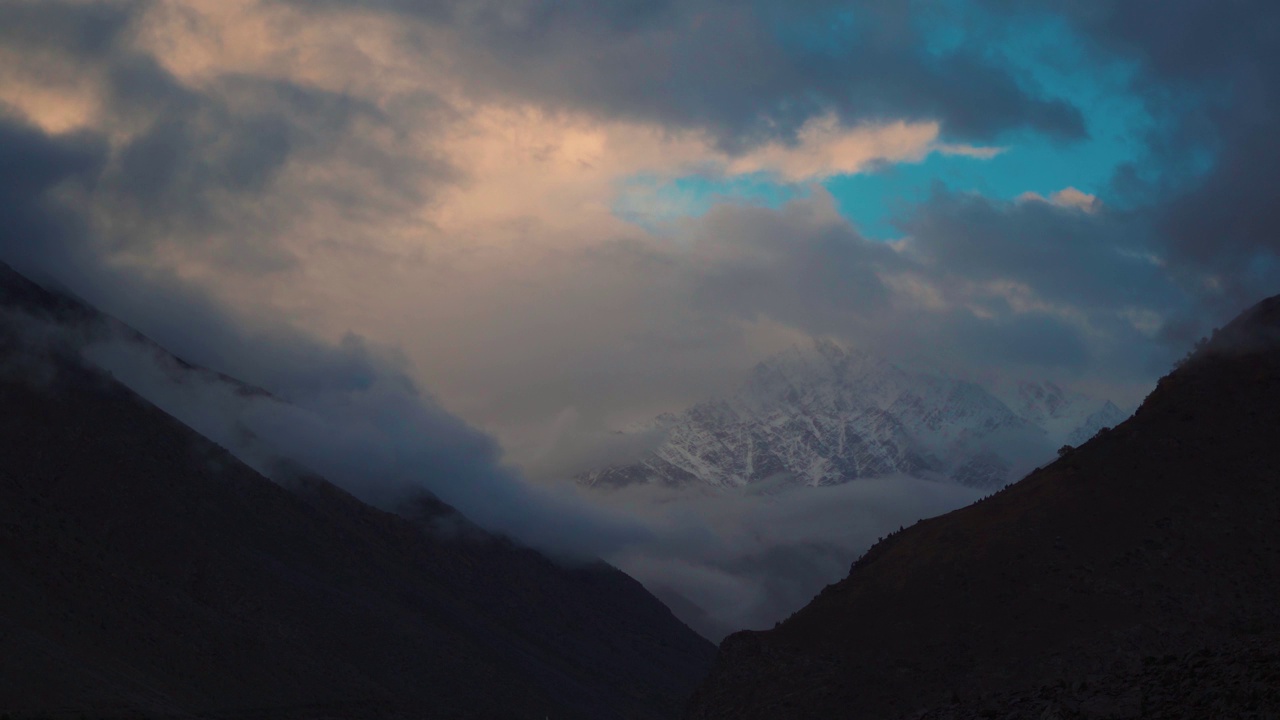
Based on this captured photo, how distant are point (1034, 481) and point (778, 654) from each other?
22.0 m

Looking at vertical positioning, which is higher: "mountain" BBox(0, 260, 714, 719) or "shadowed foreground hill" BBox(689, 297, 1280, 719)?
"shadowed foreground hill" BBox(689, 297, 1280, 719)

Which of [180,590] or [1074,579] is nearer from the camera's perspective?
[1074,579]

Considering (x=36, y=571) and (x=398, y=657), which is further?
(x=398, y=657)

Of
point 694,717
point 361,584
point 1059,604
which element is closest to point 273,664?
point 361,584

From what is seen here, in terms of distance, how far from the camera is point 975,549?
254ft

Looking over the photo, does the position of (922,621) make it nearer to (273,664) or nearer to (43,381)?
(273,664)

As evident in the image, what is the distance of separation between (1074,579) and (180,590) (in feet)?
327

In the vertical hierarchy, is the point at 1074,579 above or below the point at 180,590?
above

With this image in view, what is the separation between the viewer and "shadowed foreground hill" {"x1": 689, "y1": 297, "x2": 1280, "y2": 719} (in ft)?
218

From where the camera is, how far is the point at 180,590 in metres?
134

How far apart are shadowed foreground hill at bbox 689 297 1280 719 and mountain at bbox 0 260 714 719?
55.3 metres

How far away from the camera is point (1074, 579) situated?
7112 cm

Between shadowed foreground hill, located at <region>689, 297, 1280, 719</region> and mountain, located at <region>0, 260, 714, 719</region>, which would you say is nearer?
shadowed foreground hill, located at <region>689, 297, 1280, 719</region>

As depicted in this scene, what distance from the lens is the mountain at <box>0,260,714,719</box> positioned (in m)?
111
